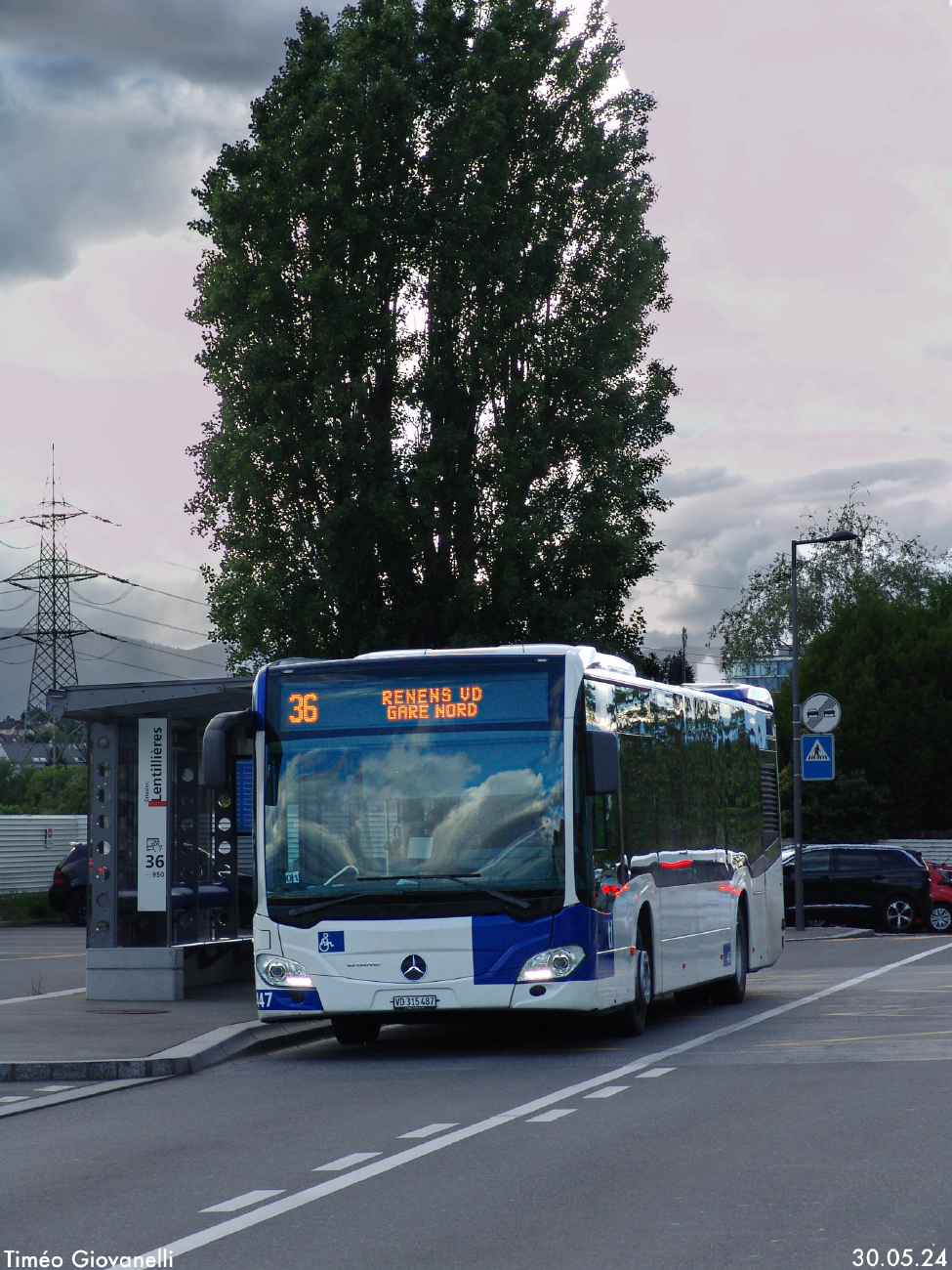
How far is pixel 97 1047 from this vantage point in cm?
1499

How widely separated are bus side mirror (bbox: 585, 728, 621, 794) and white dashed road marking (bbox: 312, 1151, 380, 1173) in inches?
208

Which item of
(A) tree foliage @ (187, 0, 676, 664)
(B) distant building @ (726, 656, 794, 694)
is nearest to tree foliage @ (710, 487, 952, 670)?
(B) distant building @ (726, 656, 794, 694)

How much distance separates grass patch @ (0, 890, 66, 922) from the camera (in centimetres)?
4106

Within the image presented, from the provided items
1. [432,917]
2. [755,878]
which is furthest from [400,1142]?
[755,878]

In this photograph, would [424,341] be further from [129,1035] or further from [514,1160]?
[514,1160]

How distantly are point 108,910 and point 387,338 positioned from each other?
1702cm

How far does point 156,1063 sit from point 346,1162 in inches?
196

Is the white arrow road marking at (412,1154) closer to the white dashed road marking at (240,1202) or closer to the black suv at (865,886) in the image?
the white dashed road marking at (240,1202)

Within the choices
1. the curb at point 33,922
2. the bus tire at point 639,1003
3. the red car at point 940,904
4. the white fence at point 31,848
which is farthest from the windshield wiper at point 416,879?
the white fence at point 31,848

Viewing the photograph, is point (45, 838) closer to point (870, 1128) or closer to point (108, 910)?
point (108, 910)

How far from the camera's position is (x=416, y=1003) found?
14.3 metres

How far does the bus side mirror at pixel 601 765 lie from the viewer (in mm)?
14523

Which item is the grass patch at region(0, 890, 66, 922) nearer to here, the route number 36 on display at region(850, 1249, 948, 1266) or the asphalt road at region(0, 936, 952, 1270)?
the asphalt road at region(0, 936, 952, 1270)

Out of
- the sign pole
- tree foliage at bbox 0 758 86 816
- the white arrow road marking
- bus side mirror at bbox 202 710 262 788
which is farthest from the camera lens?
tree foliage at bbox 0 758 86 816
